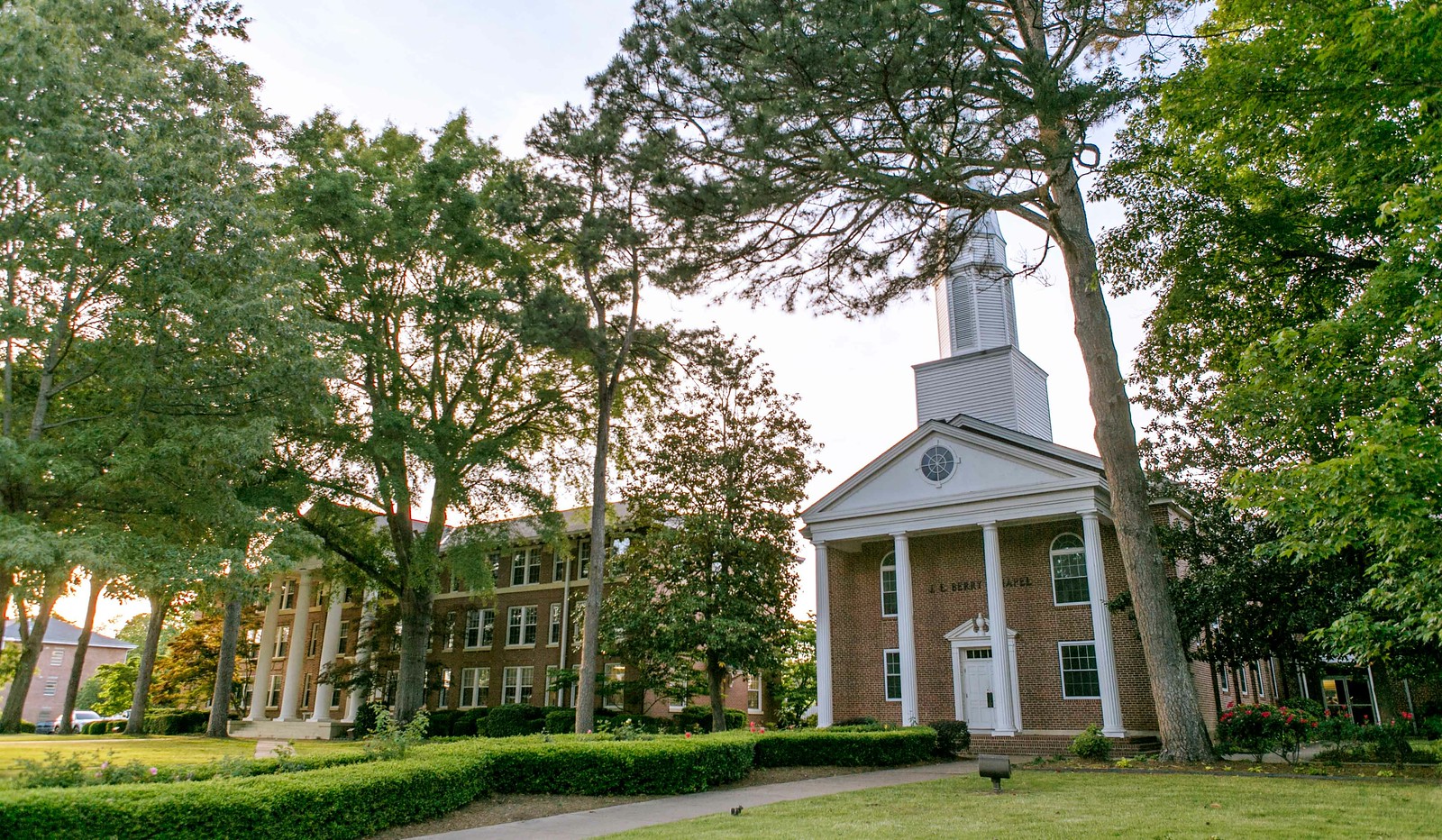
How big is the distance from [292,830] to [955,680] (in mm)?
19939

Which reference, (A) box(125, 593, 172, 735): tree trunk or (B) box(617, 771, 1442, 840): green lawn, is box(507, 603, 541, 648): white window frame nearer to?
(A) box(125, 593, 172, 735): tree trunk

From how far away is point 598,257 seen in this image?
1878cm

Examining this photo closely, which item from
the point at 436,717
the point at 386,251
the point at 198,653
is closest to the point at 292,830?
the point at 386,251

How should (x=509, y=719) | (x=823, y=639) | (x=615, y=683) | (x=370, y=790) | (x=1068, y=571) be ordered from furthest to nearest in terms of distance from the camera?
(x=509, y=719) < (x=615, y=683) < (x=823, y=639) < (x=1068, y=571) < (x=370, y=790)

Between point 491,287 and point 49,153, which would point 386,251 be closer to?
point 491,287

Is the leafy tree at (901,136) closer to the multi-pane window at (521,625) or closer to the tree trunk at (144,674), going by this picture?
the multi-pane window at (521,625)

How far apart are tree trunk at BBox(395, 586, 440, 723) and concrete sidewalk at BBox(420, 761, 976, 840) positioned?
12.9 meters

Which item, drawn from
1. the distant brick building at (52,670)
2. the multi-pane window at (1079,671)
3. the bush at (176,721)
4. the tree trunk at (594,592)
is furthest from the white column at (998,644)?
the distant brick building at (52,670)

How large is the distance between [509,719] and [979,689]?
15.6 meters

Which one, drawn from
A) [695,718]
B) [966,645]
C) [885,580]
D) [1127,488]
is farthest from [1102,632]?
[695,718]

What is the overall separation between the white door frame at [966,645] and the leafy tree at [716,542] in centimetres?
506

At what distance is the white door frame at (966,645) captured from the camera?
76.7 feet

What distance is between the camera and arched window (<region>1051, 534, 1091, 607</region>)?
2336 cm

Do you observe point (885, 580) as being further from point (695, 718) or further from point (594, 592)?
point (594, 592)
